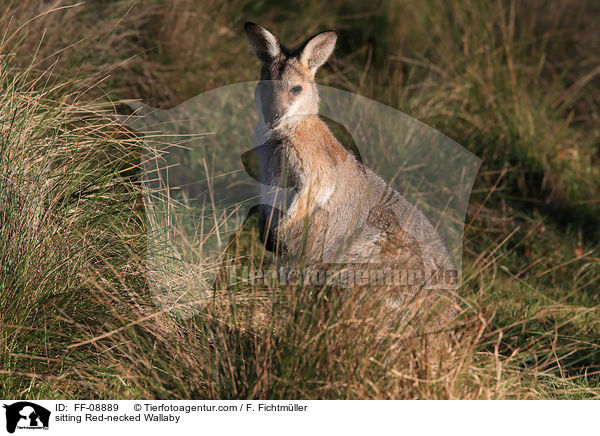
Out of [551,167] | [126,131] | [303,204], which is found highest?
[126,131]

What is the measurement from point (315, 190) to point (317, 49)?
34.0 inches

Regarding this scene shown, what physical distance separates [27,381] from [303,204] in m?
1.82

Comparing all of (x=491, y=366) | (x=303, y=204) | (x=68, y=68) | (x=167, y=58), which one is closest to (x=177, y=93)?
(x=167, y=58)

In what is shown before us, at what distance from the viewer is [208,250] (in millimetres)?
4145

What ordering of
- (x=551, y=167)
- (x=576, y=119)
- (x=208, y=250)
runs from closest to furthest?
(x=208, y=250)
(x=551, y=167)
(x=576, y=119)

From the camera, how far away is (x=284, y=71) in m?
3.88

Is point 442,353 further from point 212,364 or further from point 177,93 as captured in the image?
point 177,93

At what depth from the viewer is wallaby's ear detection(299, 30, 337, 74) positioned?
3830 mm

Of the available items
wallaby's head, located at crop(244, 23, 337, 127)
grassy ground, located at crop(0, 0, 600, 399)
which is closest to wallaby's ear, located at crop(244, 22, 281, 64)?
wallaby's head, located at crop(244, 23, 337, 127)
